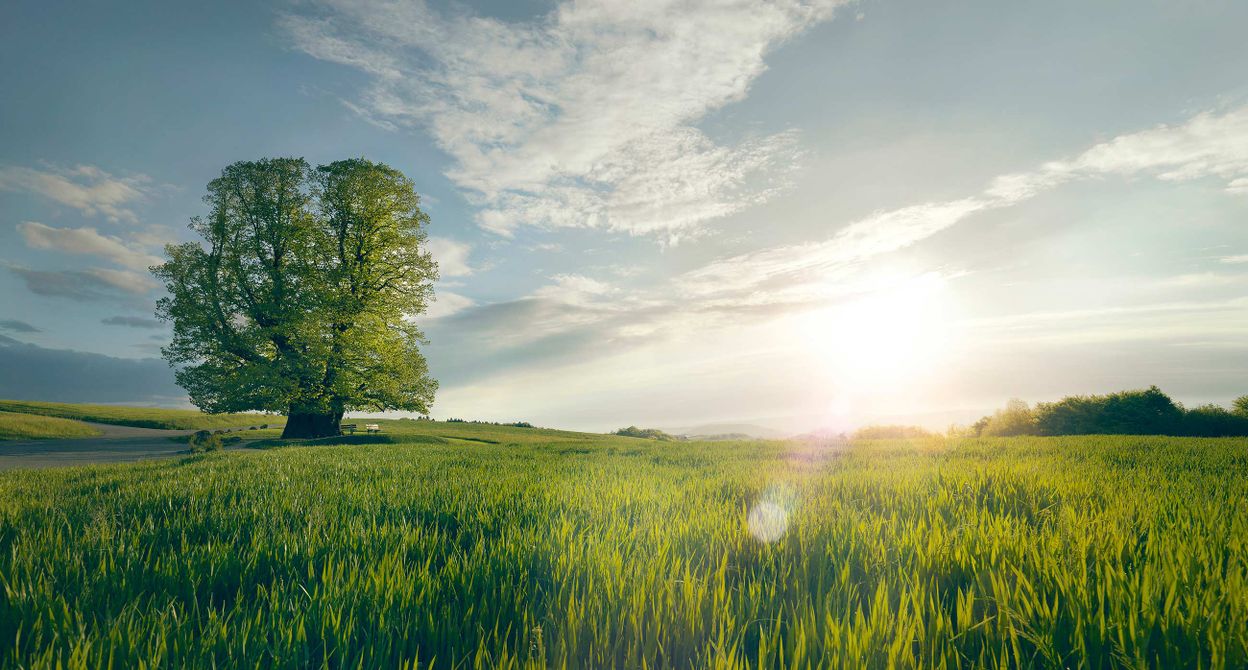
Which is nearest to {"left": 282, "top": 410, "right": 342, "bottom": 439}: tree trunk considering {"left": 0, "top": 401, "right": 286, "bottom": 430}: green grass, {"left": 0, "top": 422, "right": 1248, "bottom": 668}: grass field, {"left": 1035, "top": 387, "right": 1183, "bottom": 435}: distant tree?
{"left": 0, "top": 401, "right": 286, "bottom": 430}: green grass

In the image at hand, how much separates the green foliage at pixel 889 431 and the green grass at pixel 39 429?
48.5 meters

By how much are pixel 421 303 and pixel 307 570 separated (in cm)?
3014

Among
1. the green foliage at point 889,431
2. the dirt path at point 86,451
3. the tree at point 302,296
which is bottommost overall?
the dirt path at point 86,451

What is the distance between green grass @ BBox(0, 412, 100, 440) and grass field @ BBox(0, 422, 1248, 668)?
4227 cm

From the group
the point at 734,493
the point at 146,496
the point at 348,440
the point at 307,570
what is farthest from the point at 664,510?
the point at 348,440

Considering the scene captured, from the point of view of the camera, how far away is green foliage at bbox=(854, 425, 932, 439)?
2142 centimetres

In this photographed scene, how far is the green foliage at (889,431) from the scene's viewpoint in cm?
2142

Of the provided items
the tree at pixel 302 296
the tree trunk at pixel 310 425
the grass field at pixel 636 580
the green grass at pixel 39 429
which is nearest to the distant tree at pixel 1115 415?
the grass field at pixel 636 580

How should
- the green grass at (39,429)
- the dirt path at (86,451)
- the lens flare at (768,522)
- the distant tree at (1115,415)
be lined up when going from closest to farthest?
the lens flare at (768,522)
the distant tree at (1115,415)
the dirt path at (86,451)
the green grass at (39,429)

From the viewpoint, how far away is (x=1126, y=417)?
1970cm

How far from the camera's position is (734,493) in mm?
5312

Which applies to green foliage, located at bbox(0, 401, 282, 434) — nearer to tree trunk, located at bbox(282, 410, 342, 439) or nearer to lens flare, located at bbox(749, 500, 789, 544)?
tree trunk, located at bbox(282, 410, 342, 439)

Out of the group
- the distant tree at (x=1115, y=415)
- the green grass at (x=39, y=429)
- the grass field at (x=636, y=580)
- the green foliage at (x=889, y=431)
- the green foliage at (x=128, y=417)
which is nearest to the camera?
the grass field at (x=636, y=580)

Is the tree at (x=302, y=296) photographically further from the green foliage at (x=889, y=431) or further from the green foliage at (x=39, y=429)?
the green foliage at (x=889, y=431)
